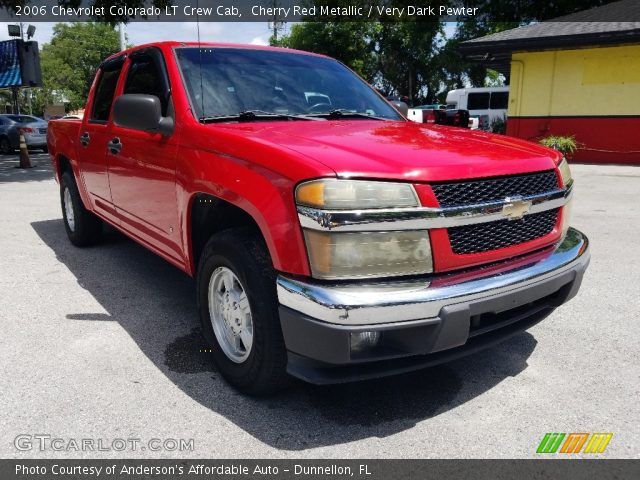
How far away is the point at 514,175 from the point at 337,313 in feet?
3.62

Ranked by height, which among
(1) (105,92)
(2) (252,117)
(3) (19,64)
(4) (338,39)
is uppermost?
(4) (338,39)

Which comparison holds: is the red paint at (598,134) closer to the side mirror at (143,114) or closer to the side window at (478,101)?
the side window at (478,101)

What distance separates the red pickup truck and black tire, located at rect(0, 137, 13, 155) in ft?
61.0

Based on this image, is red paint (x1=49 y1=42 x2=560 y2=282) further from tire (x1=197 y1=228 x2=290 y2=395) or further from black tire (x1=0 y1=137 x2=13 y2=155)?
black tire (x1=0 y1=137 x2=13 y2=155)

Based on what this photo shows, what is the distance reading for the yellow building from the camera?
46.5 ft

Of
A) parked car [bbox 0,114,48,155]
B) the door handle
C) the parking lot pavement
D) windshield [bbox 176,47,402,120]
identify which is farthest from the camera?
parked car [bbox 0,114,48,155]

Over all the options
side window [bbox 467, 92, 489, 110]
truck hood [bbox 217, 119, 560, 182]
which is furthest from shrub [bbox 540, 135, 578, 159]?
truck hood [bbox 217, 119, 560, 182]

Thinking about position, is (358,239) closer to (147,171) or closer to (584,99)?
(147,171)

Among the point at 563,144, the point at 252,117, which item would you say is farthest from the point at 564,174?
the point at 563,144

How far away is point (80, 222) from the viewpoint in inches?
215

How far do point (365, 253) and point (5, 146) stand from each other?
21.0 m

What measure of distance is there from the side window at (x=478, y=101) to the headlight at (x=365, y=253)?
2610 centimetres

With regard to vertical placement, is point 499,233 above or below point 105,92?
below

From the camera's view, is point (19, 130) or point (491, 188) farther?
point (19, 130)
